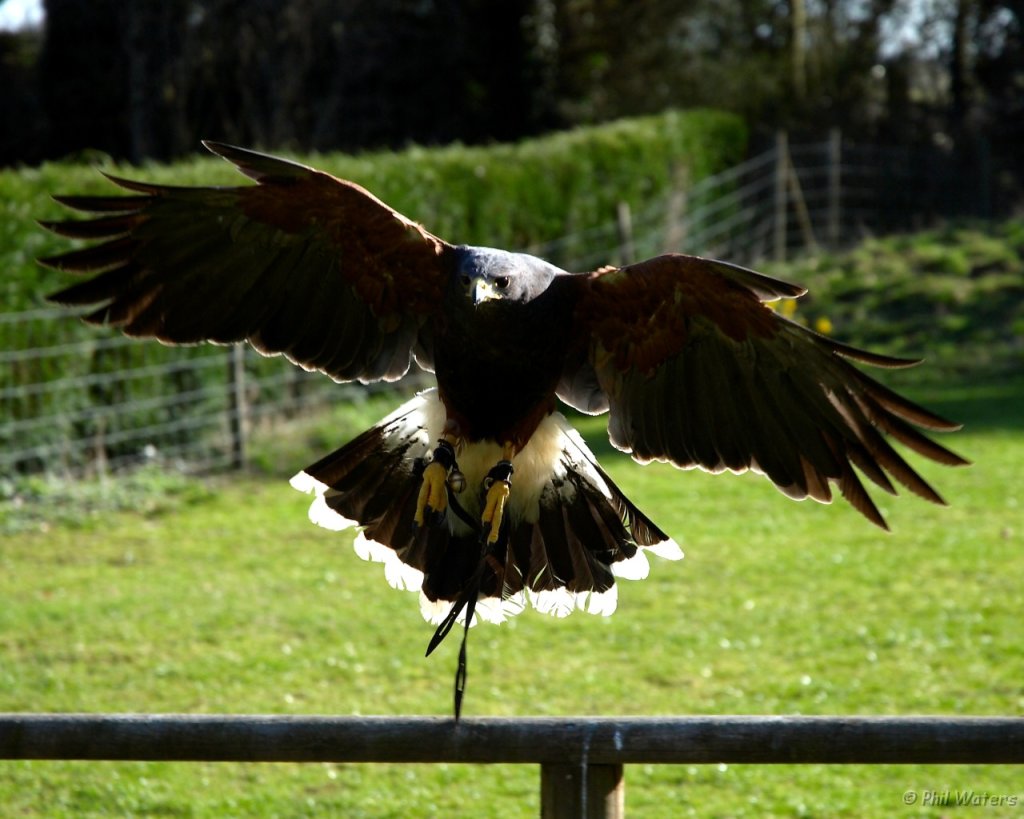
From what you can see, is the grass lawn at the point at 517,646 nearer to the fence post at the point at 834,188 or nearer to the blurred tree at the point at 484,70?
the fence post at the point at 834,188

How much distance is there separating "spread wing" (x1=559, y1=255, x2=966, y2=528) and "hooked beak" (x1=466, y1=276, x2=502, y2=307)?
0.38m

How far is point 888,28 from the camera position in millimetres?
19969

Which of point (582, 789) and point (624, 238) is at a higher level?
point (624, 238)

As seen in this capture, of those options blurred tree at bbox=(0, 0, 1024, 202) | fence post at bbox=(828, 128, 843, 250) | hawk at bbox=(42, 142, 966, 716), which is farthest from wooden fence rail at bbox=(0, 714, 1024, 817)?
fence post at bbox=(828, 128, 843, 250)

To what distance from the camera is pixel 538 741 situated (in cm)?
276

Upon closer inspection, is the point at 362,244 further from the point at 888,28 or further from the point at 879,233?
the point at 888,28

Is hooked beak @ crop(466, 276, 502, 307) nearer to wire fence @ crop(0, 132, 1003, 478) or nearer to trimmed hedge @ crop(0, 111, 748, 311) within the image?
trimmed hedge @ crop(0, 111, 748, 311)

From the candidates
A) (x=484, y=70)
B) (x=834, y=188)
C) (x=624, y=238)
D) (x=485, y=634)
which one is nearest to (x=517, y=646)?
(x=485, y=634)

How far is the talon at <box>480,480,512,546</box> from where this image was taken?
3.80m

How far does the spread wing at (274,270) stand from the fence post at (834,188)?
12.8 metres

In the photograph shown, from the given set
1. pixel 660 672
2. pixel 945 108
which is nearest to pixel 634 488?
pixel 660 672

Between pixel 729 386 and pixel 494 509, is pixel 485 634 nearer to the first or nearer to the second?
pixel 494 509

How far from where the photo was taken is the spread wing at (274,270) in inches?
157

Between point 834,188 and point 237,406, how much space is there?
32.1 ft
